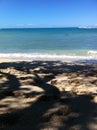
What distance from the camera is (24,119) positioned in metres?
3.44

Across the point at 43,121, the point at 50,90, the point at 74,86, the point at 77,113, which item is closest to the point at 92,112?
the point at 77,113

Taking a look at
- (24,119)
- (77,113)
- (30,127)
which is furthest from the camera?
(77,113)

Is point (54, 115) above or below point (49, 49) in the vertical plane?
above

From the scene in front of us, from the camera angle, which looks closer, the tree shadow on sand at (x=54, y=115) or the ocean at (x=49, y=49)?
the tree shadow on sand at (x=54, y=115)

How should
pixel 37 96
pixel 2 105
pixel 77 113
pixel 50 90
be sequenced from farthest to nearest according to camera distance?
pixel 50 90
pixel 37 96
pixel 2 105
pixel 77 113

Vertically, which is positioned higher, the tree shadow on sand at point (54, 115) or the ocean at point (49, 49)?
the tree shadow on sand at point (54, 115)

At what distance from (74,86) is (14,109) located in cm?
220

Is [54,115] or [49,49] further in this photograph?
[49,49]

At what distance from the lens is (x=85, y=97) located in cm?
455

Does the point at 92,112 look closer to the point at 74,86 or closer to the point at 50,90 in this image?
the point at 50,90

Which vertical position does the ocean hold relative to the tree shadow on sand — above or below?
below

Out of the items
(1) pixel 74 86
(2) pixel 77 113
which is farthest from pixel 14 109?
(1) pixel 74 86

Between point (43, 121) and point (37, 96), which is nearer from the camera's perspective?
point (43, 121)

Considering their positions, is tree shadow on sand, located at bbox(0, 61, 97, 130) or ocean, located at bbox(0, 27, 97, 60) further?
ocean, located at bbox(0, 27, 97, 60)
